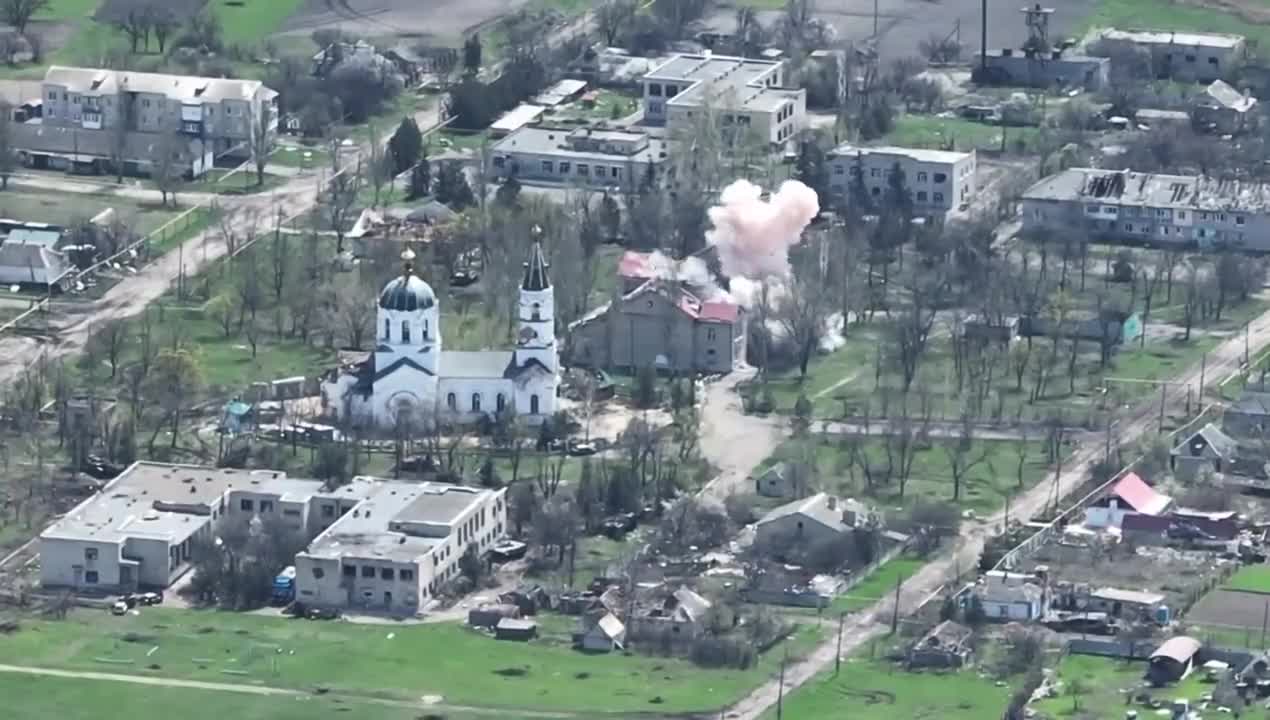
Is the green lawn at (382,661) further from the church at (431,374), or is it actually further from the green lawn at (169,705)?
the church at (431,374)

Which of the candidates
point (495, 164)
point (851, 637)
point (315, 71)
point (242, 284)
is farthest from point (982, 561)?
point (315, 71)

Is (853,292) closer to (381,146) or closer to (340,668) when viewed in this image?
(381,146)

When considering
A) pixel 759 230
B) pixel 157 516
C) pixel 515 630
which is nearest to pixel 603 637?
pixel 515 630

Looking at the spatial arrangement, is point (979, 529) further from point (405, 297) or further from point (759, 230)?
point (759, 230)

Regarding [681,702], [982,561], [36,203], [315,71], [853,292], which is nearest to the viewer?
[681,702]

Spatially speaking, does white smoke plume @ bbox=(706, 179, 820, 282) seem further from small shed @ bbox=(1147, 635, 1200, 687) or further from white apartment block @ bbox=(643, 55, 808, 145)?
small shed @ bbox=(1147, 635, 1200, 687)

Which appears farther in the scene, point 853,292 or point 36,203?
point 36,203

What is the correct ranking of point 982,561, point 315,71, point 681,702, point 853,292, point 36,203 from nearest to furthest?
point 681,702 → point 982,561 → point 853,292 → point 36,203 → point 315,71
